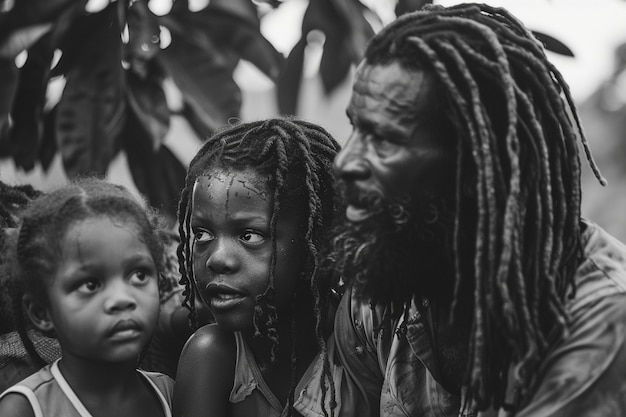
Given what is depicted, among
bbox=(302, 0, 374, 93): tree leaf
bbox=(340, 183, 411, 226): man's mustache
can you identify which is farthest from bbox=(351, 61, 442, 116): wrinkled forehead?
bbox=(302, 0, 374, 93): tree leaf

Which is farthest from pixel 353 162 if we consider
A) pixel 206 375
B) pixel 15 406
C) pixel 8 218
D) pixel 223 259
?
pixel 8 218

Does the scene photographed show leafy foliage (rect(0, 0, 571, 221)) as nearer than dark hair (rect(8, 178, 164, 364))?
No

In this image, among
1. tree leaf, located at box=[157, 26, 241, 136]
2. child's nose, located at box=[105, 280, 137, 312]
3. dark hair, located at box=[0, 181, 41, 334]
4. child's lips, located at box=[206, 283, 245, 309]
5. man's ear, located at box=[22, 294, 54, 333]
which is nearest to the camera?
child's nose, located at box=[105, 280, 137, 312]

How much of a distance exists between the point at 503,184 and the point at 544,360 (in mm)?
375

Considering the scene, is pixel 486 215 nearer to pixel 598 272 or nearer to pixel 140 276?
pixel 598 272

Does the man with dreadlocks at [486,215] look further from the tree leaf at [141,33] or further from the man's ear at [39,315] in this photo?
the tree leaf at [141,33]

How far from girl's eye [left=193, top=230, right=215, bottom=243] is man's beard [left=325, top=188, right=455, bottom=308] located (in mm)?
465

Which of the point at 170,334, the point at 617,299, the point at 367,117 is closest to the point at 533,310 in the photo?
the point at 617,299

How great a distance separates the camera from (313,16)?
349cm

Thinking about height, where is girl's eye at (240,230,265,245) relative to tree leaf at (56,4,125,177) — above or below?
below

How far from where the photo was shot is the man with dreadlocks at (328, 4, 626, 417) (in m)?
1.87

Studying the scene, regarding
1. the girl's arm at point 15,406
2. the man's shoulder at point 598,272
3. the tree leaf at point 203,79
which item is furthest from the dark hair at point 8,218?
the man's shoulder at point 598,272

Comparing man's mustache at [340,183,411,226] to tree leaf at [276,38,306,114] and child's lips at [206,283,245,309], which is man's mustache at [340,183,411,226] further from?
tree leaf at [276,38,306,114]

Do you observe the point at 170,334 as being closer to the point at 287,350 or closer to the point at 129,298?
the point at 287,350
